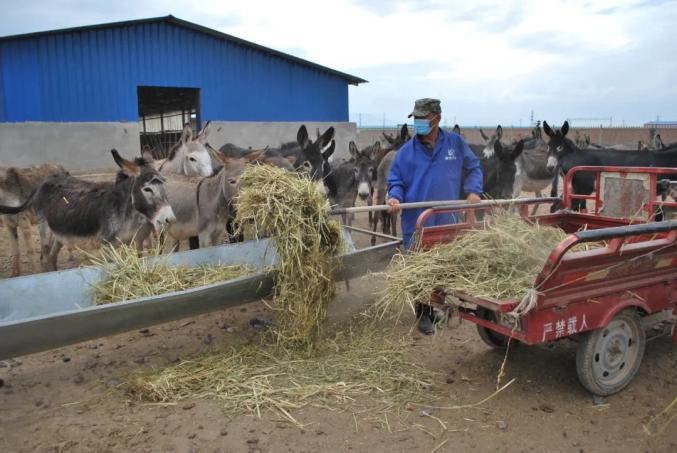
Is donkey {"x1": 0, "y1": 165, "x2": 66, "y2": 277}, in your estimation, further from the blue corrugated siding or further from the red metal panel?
the blue corrugated siding

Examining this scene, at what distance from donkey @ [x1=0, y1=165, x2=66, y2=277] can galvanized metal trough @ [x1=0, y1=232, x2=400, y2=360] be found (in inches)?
128

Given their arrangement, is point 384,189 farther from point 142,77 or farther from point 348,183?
point 142,77

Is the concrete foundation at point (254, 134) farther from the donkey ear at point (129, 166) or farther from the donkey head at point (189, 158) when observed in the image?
the donkey ear at point (129, 166)

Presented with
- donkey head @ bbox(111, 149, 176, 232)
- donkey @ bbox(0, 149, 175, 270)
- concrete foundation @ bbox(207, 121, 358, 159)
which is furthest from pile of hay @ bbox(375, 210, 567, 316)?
concrete foundation @ bbox(207, 121, 358, 159)

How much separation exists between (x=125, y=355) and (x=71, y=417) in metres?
1.13

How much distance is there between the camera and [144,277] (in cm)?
483

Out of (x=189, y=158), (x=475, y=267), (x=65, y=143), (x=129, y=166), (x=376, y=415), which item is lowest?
(x=376, y=415)

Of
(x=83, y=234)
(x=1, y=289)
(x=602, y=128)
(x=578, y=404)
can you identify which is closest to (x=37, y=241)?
(x=83, y=234)

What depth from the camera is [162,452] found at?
3230 millimetres

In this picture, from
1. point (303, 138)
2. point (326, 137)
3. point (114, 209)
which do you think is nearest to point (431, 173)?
point (114, 209)

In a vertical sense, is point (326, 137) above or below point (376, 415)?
above

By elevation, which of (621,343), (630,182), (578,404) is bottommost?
(578,404)

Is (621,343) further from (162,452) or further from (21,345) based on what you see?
(21,345)

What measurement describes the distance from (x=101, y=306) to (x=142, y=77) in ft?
48.7
